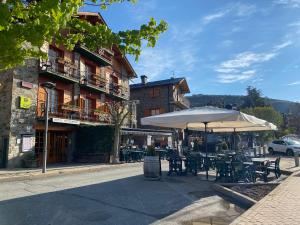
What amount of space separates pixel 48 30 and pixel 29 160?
14.6m

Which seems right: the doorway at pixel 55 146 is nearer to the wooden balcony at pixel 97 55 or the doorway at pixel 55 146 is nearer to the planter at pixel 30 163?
the planter at pixel 30 163

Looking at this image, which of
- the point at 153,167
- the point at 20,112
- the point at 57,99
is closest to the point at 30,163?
the point at 20,112

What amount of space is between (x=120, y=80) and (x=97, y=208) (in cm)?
2439

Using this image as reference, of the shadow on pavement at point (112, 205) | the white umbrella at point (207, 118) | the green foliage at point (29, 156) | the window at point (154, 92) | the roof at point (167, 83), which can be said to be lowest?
the shadow on pavement at point (112, 205)

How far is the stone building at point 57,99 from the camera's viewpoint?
56.7 feet

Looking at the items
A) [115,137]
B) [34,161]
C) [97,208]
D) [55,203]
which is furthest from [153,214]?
[115,137]

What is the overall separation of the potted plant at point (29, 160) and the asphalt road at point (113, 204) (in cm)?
719

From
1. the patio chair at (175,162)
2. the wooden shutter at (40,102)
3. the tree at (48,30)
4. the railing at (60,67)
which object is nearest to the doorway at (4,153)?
the wooden shutter at (40,102)

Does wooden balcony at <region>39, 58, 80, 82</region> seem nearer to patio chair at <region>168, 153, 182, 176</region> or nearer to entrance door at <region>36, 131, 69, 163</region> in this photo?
entrance door at <region>36, 131, 69, 163</region>

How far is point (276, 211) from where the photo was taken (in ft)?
21.1

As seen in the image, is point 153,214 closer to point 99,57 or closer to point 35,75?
point 35,75

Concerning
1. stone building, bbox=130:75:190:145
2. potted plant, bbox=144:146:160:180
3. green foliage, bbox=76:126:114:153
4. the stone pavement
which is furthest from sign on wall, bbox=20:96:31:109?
stone building, bbox=130:75:190:145

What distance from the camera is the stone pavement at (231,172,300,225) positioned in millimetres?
5699

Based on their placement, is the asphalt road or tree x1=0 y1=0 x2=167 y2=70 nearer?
tree x1=0 y1=0 x2=167 y2=70
